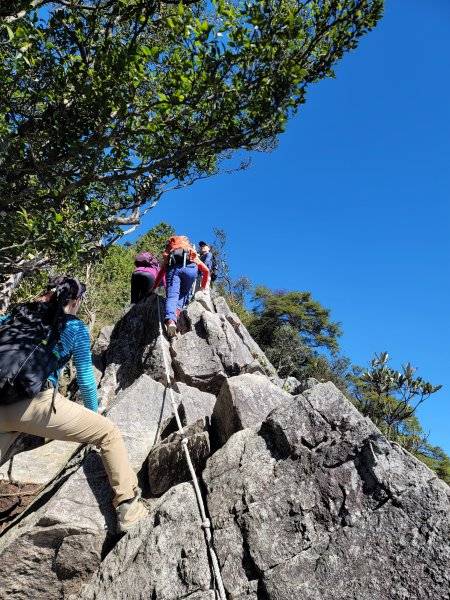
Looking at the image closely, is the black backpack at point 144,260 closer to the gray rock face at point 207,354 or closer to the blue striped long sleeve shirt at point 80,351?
the gray rock face at point 207,354

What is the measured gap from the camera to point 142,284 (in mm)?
12305

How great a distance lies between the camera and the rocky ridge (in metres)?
3.31

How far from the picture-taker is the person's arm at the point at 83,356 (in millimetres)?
4480

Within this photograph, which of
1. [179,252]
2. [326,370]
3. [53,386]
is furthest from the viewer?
[326,370]

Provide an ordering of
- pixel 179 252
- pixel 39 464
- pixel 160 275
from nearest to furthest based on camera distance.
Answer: pixel 39 464 → pixel 179 252 → pixel 160 275

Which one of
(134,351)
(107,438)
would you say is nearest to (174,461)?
(107,438)

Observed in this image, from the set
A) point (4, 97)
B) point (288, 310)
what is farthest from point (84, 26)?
point (288, 310)

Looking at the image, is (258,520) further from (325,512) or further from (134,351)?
(134,351)

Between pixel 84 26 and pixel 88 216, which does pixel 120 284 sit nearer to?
→ pixel 88 216

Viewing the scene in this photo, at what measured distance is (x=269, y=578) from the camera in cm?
345

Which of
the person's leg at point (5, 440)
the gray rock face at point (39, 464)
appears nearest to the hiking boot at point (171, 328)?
the gray rock face at point (39, 464)

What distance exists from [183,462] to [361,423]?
2.32 meters

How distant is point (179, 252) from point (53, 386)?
667 centimetres

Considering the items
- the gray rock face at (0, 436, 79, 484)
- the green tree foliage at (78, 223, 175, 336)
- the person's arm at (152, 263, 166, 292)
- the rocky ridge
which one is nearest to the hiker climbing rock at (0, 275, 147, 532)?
the rocky ridge
